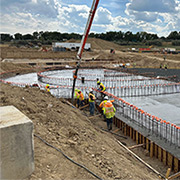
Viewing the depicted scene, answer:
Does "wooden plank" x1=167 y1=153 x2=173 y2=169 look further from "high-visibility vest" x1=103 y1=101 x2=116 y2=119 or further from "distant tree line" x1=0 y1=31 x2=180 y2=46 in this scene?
"distant tree line" x1=0 y1=31 x2=180 y2=46

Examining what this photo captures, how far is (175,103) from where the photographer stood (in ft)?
45.1

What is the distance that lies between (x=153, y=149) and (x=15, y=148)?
578 cm

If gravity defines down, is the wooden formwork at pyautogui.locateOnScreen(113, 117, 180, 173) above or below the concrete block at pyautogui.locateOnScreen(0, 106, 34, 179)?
below

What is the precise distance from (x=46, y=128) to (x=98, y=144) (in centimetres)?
162

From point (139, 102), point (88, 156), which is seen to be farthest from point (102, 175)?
point (139, 102)

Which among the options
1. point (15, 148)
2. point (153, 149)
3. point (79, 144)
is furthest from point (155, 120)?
point (15, 148)

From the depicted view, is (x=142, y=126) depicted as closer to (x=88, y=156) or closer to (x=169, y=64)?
(x=88, y=156)

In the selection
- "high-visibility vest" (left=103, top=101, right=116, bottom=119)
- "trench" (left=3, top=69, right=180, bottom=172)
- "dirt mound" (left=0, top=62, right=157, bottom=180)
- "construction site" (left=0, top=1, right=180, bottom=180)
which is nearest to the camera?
"construction site" (left=0, top=1, right=180, bottom=180)

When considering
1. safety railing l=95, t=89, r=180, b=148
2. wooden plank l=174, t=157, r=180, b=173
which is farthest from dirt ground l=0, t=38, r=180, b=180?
safety railing l=95, t=89, r=180, b=148

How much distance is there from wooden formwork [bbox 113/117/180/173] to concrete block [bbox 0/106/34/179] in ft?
16.4

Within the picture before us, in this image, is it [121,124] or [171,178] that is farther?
[121,124]

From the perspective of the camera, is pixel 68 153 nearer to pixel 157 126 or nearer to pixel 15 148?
pixel 15 148

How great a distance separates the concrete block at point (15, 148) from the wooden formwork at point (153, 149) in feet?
16.4

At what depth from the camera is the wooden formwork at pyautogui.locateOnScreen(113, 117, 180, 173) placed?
6.91 metres
